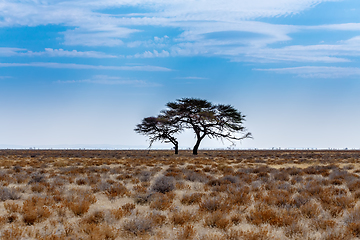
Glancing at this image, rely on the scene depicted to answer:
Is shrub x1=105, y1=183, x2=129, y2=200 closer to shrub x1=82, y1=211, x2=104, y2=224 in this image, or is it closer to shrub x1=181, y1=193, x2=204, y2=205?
shrub x1=181, y1=193, x2=204, y2=205

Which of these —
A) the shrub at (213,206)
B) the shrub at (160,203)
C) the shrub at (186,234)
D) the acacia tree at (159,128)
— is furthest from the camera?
the acacia tree at (159,128)

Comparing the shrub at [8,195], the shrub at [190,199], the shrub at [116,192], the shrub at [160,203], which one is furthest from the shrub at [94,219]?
the shrub at [8,195]

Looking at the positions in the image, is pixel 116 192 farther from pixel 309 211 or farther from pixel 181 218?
pixel 309 211

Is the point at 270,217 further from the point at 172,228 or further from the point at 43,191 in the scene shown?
the point at 43,191

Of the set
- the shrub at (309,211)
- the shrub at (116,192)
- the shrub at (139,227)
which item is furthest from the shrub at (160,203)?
the shrub at (309,211)

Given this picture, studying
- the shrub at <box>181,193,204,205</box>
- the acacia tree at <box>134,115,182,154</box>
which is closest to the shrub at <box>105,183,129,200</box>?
the shrub at <box>181,193,204,205</box>

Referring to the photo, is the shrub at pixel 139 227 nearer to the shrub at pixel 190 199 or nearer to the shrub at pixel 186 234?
the shrub at pixel 186 234

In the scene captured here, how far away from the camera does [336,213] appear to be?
338 inches

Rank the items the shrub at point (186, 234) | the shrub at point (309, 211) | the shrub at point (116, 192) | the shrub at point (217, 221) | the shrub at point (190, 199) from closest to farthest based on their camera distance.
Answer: the shrub at point (186, 234), the shrub at point (217, 221), the shrub at point (309, 211), the shrub at point (190, 199), the shrub at point (116, 192)

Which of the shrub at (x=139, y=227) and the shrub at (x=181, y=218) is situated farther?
the shrub at (x=181, y=218)

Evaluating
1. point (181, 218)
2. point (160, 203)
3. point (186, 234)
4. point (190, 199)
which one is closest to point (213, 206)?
point (190, 199)

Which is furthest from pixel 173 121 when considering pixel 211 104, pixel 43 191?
pixel 43 191

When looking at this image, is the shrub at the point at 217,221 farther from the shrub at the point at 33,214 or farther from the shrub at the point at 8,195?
the shrub at the point at 8,195

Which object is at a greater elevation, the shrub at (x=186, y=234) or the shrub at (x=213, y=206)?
the shrub at (x=213, y=206)
